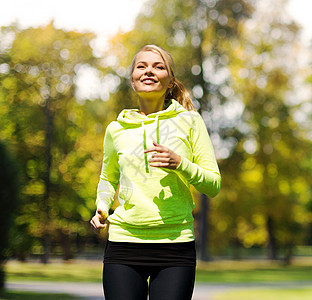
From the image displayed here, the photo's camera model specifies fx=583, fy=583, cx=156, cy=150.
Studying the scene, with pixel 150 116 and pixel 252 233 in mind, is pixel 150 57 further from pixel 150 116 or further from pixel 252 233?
pixel 252 233

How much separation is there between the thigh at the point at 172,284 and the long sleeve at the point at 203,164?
42 cm

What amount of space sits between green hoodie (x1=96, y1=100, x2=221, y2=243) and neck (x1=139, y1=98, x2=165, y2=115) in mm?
74

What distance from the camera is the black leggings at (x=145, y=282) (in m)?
2.79

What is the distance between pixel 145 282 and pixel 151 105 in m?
0.95

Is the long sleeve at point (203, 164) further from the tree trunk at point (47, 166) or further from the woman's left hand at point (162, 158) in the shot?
the tree trunk at point (47, 166)

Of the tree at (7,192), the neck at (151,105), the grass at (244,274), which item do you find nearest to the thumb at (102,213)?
the neck at (151,105)

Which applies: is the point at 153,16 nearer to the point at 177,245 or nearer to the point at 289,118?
the point at 289,118

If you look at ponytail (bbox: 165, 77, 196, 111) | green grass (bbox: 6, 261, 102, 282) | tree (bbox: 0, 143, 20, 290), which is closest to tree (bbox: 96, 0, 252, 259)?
green grass (bbox: 6, 261, 102, 282)

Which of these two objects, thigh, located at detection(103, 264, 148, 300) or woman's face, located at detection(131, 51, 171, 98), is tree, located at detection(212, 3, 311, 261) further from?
thigh, located at detection(103, 264, 148, 300)

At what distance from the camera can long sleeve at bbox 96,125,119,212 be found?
3182 mm

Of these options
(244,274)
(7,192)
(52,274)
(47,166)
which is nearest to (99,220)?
(7,192)

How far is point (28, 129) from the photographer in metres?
31.0

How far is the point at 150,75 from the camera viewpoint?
312 centimetres

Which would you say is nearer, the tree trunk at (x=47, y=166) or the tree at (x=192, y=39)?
the tree at (x=192, y=39)
